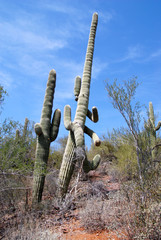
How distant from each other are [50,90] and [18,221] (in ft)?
17.9

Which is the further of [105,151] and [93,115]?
[105,151]

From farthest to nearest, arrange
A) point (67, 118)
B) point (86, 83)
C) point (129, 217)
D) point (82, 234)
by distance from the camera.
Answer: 1. point (86, 83)
2. point (67, 118)
3. point (82, 234)
4. point (129, 217)

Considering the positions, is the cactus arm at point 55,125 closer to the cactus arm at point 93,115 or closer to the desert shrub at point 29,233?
the cactus arm at point 93,115

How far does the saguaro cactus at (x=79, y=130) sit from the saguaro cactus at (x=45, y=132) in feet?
2.06

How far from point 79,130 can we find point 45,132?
1.53m

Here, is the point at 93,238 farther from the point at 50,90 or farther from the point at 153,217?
the point at 50,90

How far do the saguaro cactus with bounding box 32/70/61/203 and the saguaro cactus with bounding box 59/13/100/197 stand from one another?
628 millimetres

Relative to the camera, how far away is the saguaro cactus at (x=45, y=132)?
8.67 m

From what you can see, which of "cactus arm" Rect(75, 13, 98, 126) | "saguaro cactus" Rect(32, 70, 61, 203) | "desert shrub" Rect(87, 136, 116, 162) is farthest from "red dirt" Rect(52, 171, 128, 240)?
"desert shrub" Rect(87, 136, 116, 162)

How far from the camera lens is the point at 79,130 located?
8.77 m

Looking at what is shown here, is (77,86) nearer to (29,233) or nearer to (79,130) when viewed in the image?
(79,130)

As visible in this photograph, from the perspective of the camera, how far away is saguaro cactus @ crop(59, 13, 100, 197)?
344 inches

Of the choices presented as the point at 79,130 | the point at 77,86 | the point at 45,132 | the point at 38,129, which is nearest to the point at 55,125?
the point at 45,132

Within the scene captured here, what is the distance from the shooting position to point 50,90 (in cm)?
994
